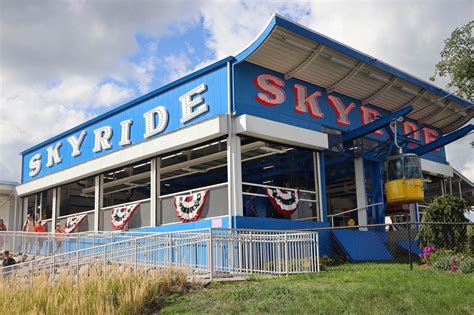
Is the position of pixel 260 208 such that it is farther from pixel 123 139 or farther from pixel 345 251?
pixel 123 139

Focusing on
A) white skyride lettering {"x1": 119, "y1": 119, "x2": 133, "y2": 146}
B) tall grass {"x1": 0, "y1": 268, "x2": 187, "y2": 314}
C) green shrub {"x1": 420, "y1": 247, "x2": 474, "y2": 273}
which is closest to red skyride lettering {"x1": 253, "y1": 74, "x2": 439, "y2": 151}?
white skyride lettering {"x1": 119, "y1": 119, "x2": 133, "y2": 146}

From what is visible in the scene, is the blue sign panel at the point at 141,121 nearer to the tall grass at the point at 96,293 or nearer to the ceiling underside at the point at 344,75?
the ceiling underside at the point at 344,75

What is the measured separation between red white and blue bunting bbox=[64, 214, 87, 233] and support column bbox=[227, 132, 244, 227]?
10318 millimetres

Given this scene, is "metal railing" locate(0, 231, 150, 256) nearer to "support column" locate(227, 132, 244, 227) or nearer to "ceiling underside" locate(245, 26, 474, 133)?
"support column" locate(227, 132, 244, 227)

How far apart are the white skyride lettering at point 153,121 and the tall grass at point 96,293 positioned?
28.3 feet

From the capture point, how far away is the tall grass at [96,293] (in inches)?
425

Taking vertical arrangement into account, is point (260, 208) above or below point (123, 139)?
below

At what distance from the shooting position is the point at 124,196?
1302 inches

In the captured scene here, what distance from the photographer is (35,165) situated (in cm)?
3011

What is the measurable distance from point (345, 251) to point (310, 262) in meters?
5.14

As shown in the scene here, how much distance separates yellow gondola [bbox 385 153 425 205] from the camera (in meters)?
22.0

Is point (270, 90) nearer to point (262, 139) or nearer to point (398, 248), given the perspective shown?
point (262, 139)

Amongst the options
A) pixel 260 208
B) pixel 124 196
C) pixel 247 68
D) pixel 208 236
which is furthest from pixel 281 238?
pixel 124 196

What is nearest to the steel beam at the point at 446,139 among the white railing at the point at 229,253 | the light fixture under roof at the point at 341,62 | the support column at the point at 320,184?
the light fixture under roof at the point at 341,62
